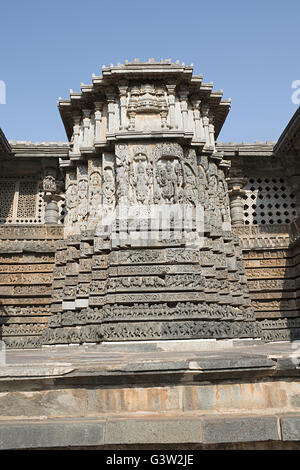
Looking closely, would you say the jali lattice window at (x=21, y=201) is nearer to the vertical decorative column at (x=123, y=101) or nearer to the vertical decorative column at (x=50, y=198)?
the vertical decorative column at (x=50, y=198)

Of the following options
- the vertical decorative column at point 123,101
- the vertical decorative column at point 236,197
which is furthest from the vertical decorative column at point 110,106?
the vertical decorative column at point 236,197

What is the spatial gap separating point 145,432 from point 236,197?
39.7ft

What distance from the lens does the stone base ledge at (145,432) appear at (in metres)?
2.79

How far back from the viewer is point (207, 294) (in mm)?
9211

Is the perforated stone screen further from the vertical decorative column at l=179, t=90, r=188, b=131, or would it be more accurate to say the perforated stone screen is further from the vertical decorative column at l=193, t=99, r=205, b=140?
the vertical decorative column at l=179, t=90, r=188, b=131

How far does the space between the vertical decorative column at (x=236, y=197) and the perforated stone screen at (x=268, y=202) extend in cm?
42

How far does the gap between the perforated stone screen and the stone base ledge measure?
11.9 m

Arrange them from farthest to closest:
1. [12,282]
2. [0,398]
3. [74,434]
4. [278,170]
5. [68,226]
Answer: [278,170]
[12,282]
[68,226]
[0,398]
[74,434]

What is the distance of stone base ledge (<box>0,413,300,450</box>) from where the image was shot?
9.16 ft

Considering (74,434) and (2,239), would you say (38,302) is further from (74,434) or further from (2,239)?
(74,434)

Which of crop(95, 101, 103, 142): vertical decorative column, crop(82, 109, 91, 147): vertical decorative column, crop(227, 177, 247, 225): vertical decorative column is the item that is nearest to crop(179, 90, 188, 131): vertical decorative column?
crop(95, 101, 103, 142): vertical decorative column

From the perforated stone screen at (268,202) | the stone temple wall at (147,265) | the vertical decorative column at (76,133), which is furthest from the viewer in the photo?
the perforated stone screen at (268,202)
